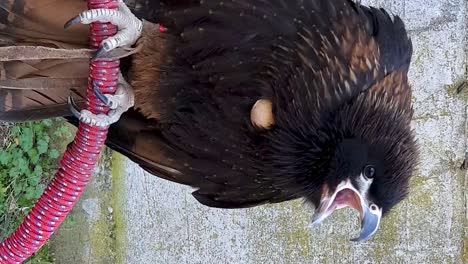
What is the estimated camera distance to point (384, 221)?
270 cm

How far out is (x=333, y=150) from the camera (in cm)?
166

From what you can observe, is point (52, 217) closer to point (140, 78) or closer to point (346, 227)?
point (140, 78)

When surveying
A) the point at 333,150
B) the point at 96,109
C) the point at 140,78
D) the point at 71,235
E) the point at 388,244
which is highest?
the point at 96,109

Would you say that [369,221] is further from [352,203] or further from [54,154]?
[54,154]

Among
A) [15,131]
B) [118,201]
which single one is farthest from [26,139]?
[118,201]

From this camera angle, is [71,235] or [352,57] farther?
[71,235]

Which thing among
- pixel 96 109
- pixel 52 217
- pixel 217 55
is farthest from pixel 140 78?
pixel 52 217

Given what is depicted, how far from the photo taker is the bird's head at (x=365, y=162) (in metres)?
1.65

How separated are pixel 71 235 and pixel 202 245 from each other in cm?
51

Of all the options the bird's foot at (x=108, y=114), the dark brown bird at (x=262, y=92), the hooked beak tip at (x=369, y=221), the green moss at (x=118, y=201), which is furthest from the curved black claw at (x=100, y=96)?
the green moss at (x=118, y=201)

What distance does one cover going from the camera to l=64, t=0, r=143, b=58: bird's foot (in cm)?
147

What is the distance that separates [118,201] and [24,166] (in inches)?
15.3

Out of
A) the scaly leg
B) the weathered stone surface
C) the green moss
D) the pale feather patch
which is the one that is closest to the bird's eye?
the pale feather patch

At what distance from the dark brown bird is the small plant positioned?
28.3 inches
